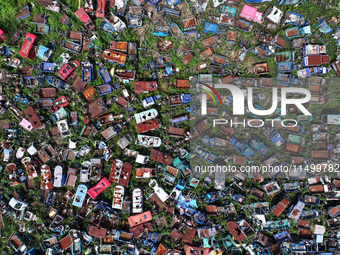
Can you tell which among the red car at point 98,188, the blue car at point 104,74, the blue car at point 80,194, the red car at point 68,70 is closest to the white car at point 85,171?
the blue car at point 80,194

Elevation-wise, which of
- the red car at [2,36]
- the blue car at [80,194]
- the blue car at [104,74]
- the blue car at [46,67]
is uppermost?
the red car at [2,36]

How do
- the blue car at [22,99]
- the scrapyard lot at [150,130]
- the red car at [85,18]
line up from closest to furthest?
1. the scrapyard lot at [150,130]
2. the red car at [85,18]
3. the blue car at [22,99]

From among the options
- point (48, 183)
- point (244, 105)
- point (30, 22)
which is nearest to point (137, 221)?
point (48, 183)

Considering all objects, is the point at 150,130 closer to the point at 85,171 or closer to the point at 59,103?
the point at 85,171

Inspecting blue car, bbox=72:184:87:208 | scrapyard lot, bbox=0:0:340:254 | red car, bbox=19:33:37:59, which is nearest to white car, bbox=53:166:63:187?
scrapyard lot, bbox=0:0:340:254

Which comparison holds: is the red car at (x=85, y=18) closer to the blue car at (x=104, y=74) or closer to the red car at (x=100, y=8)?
the red car at (x=100, y=8)

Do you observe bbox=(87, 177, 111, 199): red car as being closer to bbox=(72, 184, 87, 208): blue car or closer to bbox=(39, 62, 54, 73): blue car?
bbox=(72, 184, 87, 208): blue car
